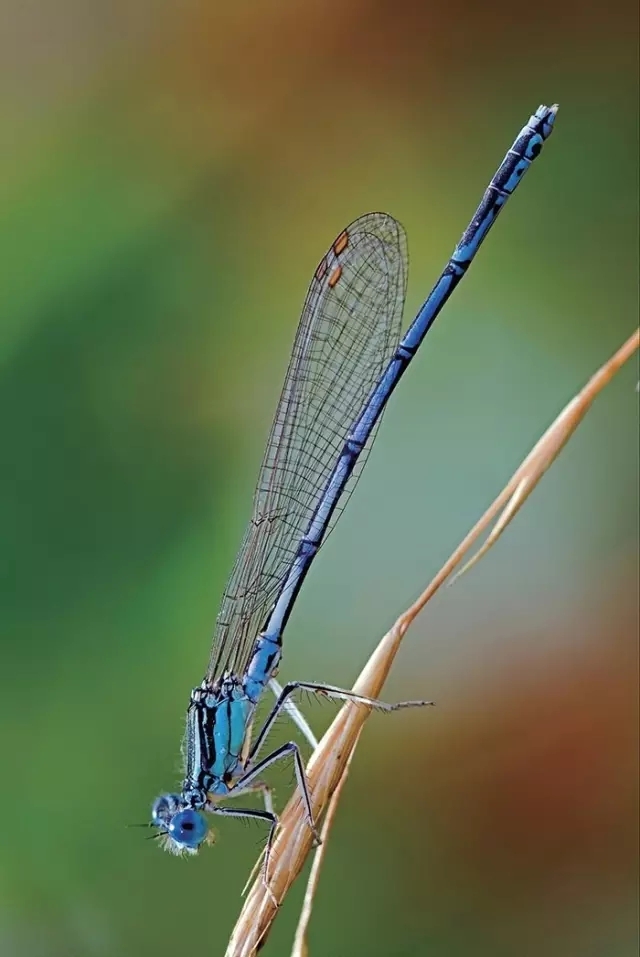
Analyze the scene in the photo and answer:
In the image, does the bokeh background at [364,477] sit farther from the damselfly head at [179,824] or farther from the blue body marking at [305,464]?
the damselfly head at [179,824]

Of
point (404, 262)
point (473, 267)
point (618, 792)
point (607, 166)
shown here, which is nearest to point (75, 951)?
point (618, 792)

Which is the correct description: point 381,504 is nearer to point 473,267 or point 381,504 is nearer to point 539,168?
point 473,267

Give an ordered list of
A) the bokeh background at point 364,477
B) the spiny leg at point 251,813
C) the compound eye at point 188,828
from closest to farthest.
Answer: the spiny leg at point 251,813
the compound eye at point 188,828
the bokeh background at point 364,477

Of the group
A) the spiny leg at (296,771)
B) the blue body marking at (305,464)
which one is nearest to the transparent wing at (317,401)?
the blue body marking at (305,464)

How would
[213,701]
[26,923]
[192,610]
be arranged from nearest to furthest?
[213,701]
[26,923]
[192,610]

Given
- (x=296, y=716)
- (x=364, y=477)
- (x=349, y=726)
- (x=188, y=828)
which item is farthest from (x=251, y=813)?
(x=364, y=477)

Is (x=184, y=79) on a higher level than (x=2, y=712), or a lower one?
higher

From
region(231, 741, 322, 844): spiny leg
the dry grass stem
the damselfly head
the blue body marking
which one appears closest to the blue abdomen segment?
the blue body marking
